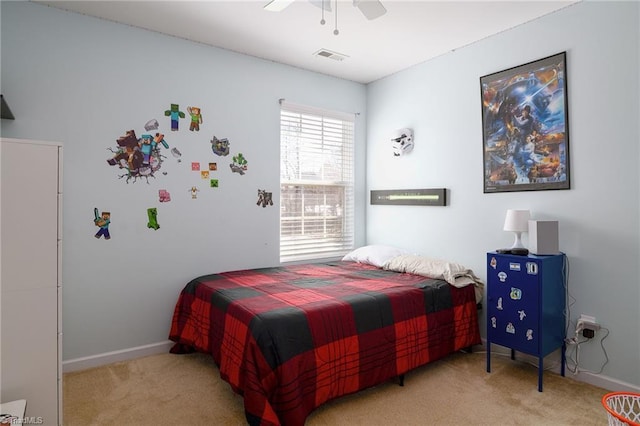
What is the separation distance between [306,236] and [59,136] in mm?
2329

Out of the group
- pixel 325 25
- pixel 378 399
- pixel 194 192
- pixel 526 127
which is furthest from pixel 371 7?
pixel 378 399

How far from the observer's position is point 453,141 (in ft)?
11.4

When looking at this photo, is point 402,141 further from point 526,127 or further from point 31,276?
point 31,276

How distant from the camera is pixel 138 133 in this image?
3008 mm

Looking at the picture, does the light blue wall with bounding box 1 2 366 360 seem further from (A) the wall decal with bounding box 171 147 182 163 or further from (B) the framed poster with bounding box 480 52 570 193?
(B) the framed poster with bounding box 480 52 570 193

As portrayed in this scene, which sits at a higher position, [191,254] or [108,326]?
[191,254]

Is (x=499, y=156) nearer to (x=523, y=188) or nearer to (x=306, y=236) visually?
(x=523, y=188)

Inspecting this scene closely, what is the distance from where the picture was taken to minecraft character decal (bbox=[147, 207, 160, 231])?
10.1 feet

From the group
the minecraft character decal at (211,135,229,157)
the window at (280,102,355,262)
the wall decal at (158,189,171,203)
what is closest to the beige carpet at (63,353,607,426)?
the wall decal at (158,189,171,203)

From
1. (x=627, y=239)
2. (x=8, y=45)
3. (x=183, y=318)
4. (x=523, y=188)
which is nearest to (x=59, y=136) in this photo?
(x=8, y=45)

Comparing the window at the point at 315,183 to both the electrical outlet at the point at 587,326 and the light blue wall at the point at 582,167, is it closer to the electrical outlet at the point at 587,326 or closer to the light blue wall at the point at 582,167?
the light blue wall at the point at 582,167

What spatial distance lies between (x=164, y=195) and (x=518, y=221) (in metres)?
2.81

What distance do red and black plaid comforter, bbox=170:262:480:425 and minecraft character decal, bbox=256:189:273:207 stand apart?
0.70 metres

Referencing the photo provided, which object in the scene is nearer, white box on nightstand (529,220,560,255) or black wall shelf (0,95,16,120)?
black wall shelf (0,95,16,120)
